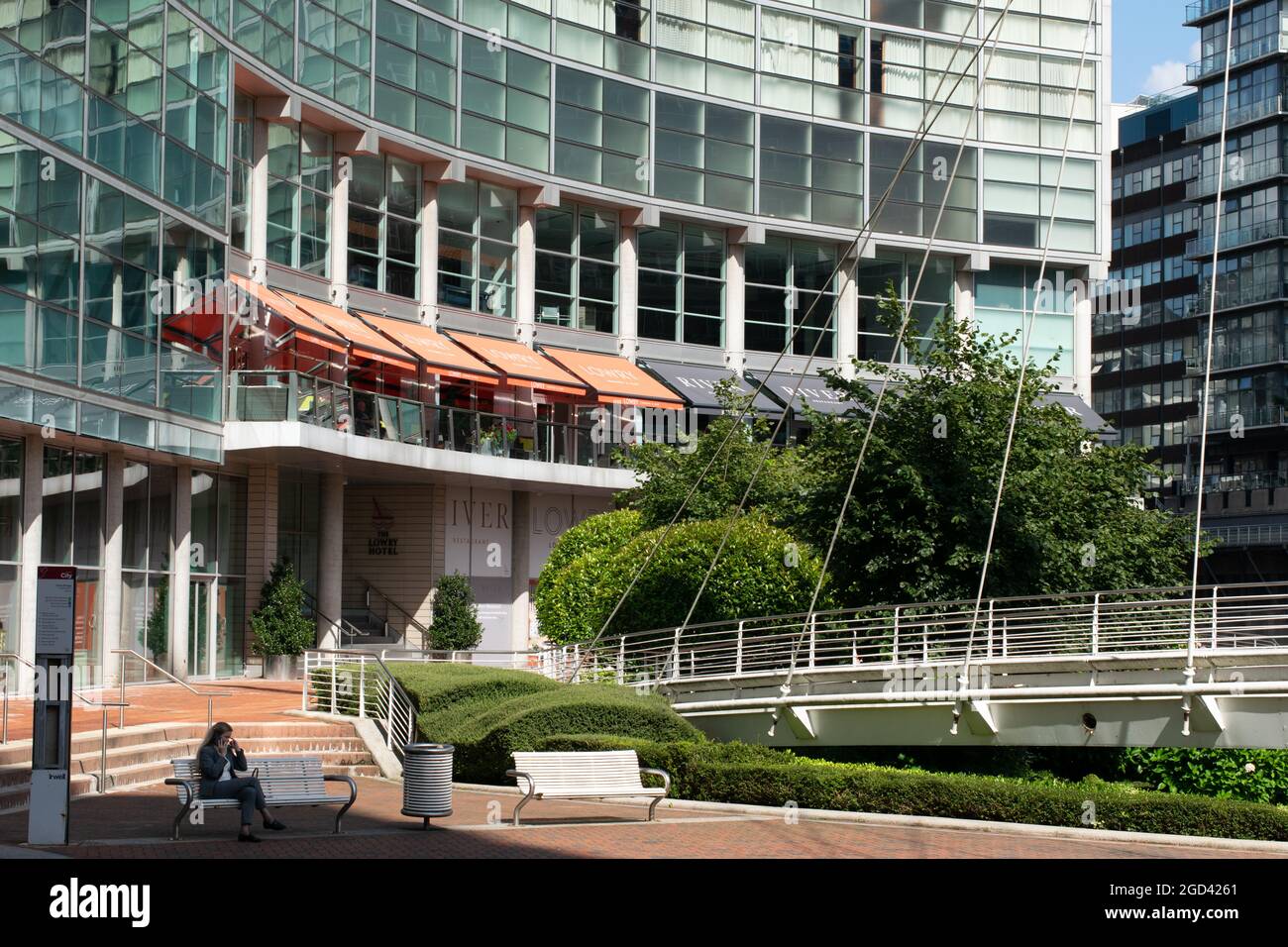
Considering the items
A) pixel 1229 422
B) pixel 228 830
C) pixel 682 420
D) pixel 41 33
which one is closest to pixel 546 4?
pixel 682 420

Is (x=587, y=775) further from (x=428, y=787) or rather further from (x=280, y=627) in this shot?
(x=280, y=627)

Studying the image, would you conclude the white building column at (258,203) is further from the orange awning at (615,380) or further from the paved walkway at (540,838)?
the paved walkway at (540,838)

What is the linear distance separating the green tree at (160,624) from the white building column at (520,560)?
46.9 ft

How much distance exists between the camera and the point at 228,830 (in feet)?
53.4

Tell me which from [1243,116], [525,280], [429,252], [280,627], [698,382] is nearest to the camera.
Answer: [280,627]

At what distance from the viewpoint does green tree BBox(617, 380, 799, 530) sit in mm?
37875

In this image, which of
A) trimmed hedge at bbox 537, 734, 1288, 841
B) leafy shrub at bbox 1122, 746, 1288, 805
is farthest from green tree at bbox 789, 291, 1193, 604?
trimmed hedge at bbox 537, 734, 1288, 841

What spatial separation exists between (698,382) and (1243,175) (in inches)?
2320

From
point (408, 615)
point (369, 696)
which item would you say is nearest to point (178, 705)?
point (369, 696)

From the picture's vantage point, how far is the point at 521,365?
1708 inches

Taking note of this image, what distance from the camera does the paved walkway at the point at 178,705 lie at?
76.1 ft

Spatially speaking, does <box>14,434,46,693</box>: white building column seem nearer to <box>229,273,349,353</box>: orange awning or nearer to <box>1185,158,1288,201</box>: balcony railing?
<box>229,273,349,353</box>: orange awning

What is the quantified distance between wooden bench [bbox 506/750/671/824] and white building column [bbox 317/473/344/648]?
21.9 m
